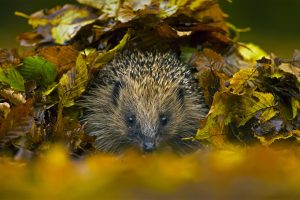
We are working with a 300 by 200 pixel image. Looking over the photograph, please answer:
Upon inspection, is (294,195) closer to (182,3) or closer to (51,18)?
(182,3)

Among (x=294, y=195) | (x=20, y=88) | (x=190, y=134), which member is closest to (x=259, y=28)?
(x=190, y=134)

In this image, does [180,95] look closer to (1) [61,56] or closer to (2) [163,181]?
(1) [61,56]

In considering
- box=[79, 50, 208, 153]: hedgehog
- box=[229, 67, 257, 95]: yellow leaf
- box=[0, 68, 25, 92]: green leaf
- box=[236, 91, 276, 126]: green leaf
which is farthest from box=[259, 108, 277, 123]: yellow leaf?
box=[0, 68, 25, 92]: green leaf

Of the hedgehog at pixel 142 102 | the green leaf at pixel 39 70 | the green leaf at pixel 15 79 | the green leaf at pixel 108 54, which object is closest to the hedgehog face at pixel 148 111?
the hedgehog at pixel 142 102

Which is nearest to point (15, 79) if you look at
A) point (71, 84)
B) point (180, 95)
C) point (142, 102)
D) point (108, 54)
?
point (71, 84)

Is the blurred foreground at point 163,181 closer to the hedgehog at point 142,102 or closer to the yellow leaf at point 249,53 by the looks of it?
the hedgehog at point 142,102
